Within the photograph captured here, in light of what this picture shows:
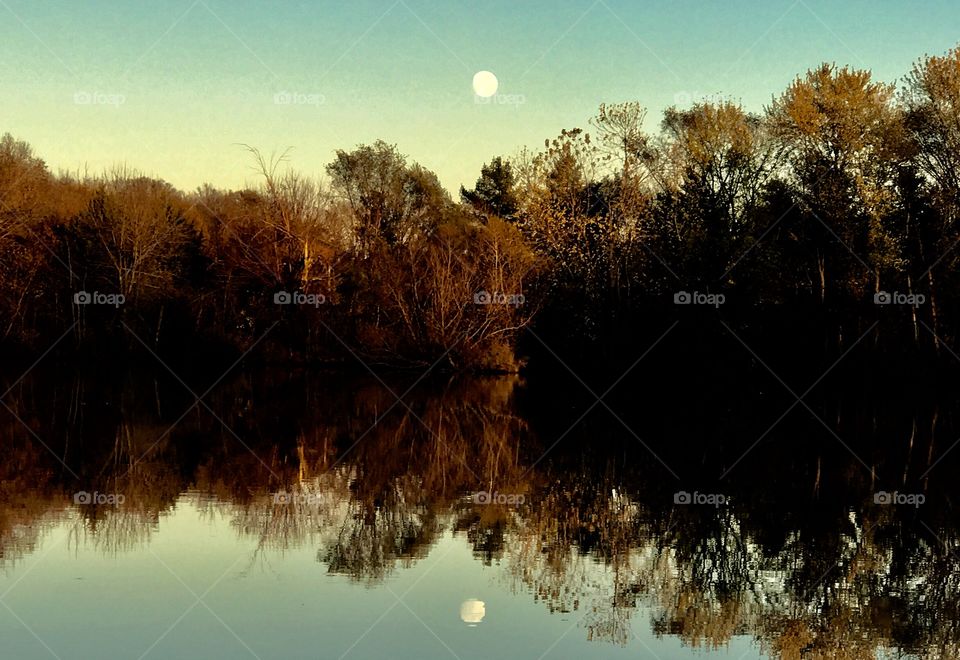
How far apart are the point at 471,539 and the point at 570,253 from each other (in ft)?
121

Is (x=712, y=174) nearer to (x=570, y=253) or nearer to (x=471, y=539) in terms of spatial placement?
(x=570, y=253)

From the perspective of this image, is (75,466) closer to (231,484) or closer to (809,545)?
(231,484)

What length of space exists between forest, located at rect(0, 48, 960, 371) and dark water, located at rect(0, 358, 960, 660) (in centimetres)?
1955

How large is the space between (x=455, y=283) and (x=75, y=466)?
30042 millimetres

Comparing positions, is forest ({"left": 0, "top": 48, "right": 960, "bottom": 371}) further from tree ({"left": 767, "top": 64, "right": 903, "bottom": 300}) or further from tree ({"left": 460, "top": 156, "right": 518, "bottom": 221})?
tree ({"left": 460, "top": 156, "right": 518, "bottom": 221})

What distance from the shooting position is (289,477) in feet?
61.0

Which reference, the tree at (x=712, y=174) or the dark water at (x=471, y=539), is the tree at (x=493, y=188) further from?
the dark water at (x=471, y=539)

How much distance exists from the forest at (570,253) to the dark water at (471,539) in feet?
64.1

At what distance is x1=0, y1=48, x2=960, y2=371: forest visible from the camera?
148 feet

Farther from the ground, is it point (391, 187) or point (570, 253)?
point (391, 187)

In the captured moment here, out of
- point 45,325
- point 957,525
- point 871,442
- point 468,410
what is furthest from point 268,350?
point 957,525

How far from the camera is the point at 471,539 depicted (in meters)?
13.9

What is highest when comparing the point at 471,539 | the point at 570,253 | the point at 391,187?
the point at 391,187

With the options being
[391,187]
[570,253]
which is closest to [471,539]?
[570,253]
